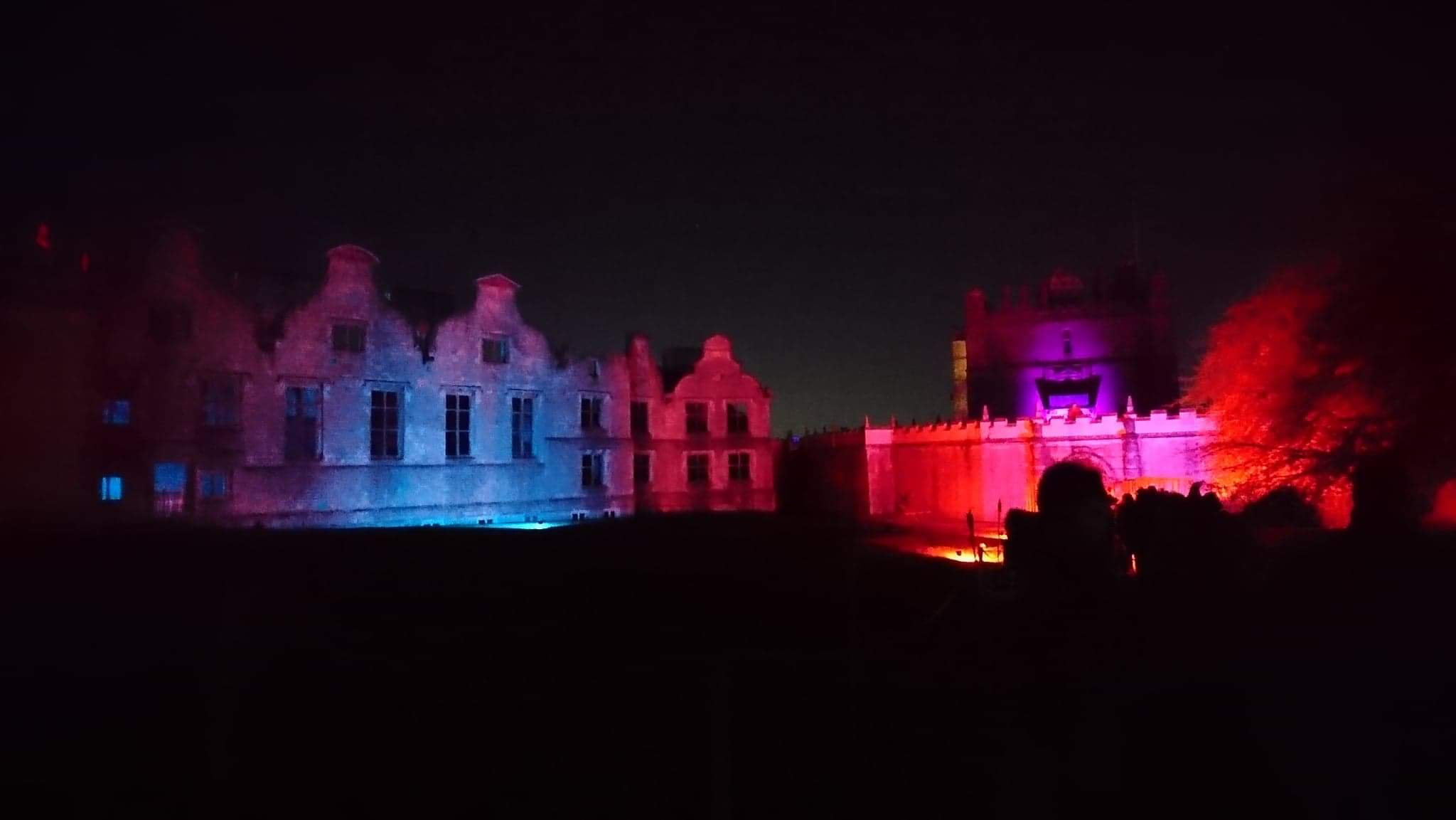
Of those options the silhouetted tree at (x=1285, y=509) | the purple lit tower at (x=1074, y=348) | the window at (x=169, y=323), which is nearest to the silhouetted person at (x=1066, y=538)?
the silhouetted tree at (x=1285, y=509)

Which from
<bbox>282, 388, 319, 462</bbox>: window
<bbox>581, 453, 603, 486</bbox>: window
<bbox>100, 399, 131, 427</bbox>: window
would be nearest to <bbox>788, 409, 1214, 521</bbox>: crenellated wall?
<bbox>581, 453, 603, 486</bbox>: window

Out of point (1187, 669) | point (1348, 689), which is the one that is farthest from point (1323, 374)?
point (1187, 669)

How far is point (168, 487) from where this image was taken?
26.1 meters

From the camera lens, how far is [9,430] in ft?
75.9

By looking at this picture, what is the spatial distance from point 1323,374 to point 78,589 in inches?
1137

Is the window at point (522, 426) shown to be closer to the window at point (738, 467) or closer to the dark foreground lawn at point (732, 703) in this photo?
the window at point (738, 467)

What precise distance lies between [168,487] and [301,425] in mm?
4159

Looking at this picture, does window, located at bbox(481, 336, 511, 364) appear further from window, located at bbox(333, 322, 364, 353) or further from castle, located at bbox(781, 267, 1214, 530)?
castle, located at bbox(781, 267, 1214, 530)

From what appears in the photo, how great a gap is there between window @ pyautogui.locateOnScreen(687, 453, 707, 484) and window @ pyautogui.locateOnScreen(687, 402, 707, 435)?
1.06m

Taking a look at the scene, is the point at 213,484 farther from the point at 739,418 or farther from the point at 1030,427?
the point at 1030,427

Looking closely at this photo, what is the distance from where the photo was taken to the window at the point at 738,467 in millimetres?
40812

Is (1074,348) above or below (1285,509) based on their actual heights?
above

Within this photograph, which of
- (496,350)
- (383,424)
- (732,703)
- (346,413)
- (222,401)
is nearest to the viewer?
(732,703)

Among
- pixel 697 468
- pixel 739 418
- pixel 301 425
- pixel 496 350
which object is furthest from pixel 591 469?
pixel 301 425
